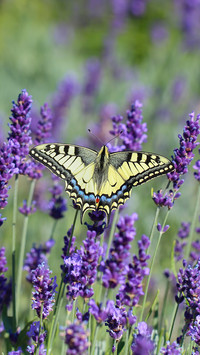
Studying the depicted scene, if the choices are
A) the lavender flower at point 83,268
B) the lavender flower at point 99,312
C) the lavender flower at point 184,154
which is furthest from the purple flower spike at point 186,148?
the lavender flower at point 99,312

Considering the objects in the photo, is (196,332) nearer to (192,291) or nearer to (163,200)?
(192,291)

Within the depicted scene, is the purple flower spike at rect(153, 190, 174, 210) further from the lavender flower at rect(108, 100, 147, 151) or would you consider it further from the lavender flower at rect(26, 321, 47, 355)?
the lavender flower at rect(26, 321, 47, 355)

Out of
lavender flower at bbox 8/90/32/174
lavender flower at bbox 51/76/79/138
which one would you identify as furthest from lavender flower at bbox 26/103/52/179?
lavender flower at bbox 51/76/79/138

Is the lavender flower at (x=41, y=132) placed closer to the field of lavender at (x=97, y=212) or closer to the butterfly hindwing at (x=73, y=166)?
the field of lavender at (x=97, y=212)

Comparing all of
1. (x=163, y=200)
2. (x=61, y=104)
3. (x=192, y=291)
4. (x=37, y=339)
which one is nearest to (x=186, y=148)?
(x=163, y=200)

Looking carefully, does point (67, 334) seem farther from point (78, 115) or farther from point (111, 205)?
point (78, 115)

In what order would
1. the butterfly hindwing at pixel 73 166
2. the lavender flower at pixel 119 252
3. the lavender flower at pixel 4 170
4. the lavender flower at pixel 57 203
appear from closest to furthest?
the lavender flower at pixel 119 252 < the lavender flower at pixel 4 170 < the butterfly hindwing at pixel 73 166 < the lavender flower at pixel 57 203

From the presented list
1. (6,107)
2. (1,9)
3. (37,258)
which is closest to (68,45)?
(1,9)
